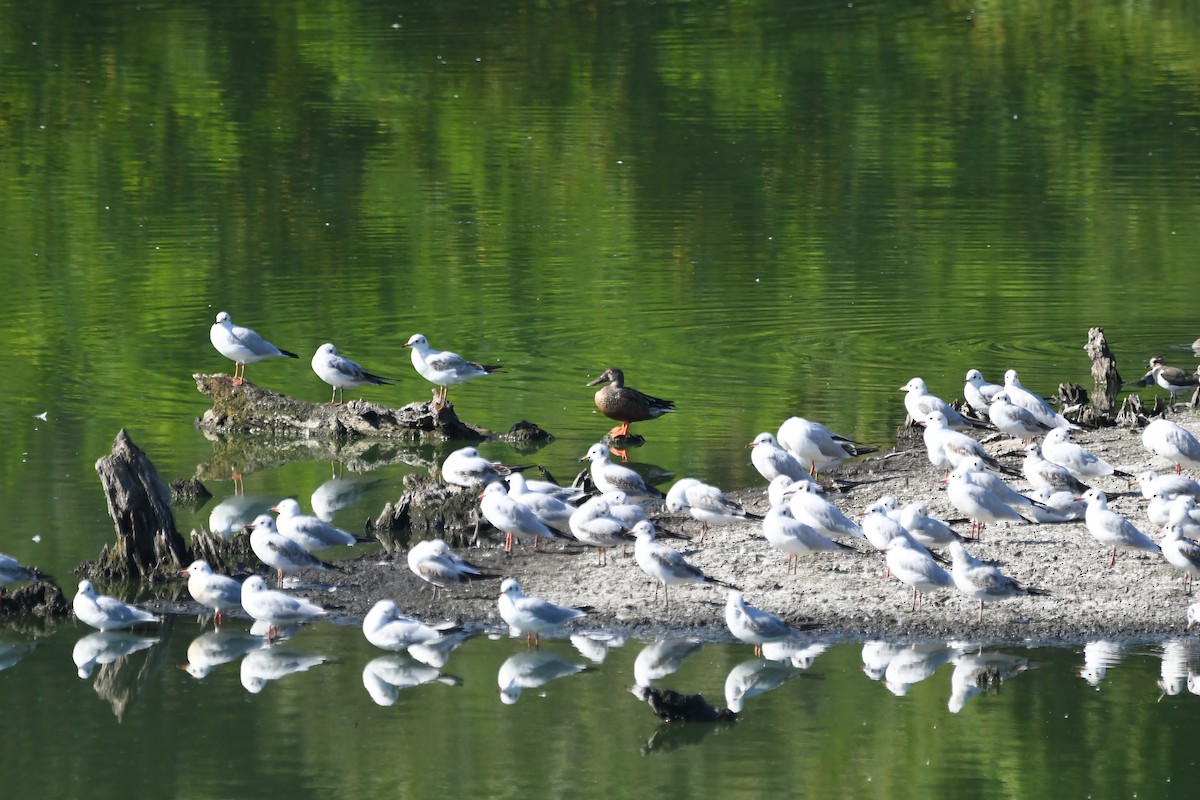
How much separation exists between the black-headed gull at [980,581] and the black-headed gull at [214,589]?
4.81m

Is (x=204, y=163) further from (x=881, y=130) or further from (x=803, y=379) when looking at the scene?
(x=803, y=379)

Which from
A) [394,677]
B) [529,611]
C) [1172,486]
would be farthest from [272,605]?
[1172,486]

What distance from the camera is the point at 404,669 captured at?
12.3m

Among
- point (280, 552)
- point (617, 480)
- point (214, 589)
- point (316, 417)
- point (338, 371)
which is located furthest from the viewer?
point (338, 371)

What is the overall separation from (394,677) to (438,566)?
1.22m

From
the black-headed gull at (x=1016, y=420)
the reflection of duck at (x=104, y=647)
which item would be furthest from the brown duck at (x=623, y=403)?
the reflection of duck at (x=104, y=647)

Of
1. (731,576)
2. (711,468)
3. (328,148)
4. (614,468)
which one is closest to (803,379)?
(711,468)

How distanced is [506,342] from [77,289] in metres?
7.28

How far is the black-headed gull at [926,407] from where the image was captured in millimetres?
17641

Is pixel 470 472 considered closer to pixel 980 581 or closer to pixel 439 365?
pixel 439 365

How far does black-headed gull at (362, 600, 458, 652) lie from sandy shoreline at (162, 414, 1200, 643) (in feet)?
2.36

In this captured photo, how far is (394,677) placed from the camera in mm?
12188

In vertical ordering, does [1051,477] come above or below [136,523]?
below

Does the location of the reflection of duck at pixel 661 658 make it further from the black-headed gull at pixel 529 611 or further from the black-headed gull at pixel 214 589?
the black-headed gull at pixel 214 589
